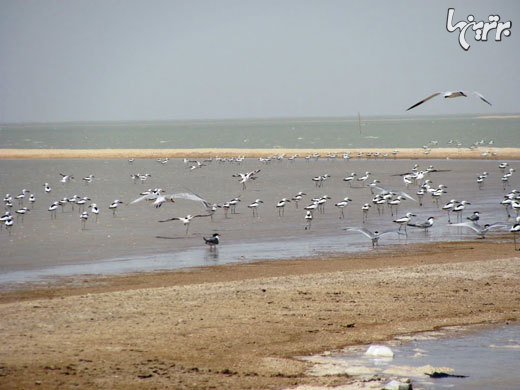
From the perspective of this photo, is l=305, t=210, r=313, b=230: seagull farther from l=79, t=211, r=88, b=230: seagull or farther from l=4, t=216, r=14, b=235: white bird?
l=4, t=216, r=14, b=235: white bird

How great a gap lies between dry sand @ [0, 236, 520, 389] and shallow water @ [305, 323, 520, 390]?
45 centimetres

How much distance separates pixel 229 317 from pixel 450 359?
3.77 m

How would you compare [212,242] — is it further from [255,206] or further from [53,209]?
[53,209]

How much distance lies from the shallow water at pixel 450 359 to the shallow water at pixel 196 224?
9.00 m

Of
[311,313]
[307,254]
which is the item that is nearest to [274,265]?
[307,254]

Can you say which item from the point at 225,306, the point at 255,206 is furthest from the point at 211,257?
the point at 255,206

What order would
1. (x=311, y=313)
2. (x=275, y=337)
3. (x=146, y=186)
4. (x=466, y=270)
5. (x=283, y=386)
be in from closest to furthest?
(x=283, y=386) → (x=275, y=337) → (x=311, y=313) → (x=466, y=270) → (x=146, y=186)

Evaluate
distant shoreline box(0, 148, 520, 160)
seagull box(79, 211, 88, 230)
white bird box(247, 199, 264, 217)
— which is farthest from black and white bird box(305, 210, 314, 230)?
distant shoreline box(0, 148, 520, 160)

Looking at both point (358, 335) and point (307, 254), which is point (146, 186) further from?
point (358, 335)

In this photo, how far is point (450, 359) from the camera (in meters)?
11.9

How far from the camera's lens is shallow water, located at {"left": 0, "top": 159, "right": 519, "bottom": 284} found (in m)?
22.2

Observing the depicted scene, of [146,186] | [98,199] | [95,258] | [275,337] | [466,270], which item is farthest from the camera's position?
[146,186]

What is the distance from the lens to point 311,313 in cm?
1452

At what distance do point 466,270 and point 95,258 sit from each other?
31.2 feet
